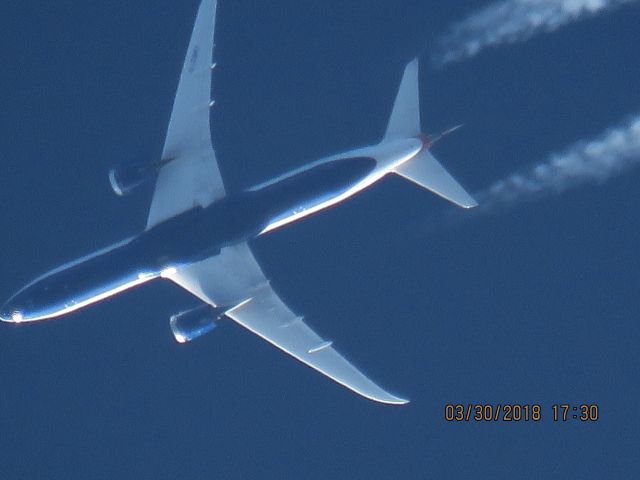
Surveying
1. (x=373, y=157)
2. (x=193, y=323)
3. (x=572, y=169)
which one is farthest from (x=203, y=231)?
(x=572, y=169)

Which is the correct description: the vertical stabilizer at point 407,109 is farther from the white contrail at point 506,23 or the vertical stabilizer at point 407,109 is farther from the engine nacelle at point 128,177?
the engine nacelle at point 128,177

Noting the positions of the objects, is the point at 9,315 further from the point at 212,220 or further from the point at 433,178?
the point at 433,178

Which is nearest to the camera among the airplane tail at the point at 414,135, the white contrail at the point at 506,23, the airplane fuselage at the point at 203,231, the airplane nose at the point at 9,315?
the airplane fuselage at the point at 203,231

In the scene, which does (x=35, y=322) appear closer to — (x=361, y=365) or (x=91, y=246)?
(x=91, y=246)

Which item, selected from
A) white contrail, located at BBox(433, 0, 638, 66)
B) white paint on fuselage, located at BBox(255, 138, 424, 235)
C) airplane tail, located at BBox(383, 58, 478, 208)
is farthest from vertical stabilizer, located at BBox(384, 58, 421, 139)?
white contrail, located at BBox(433, 0, 638, 66)

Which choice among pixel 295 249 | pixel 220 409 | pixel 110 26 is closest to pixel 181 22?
pixel 110 26

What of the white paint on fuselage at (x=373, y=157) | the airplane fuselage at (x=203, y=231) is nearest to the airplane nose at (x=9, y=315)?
the airplane fuselage at (x=203, y=231)
